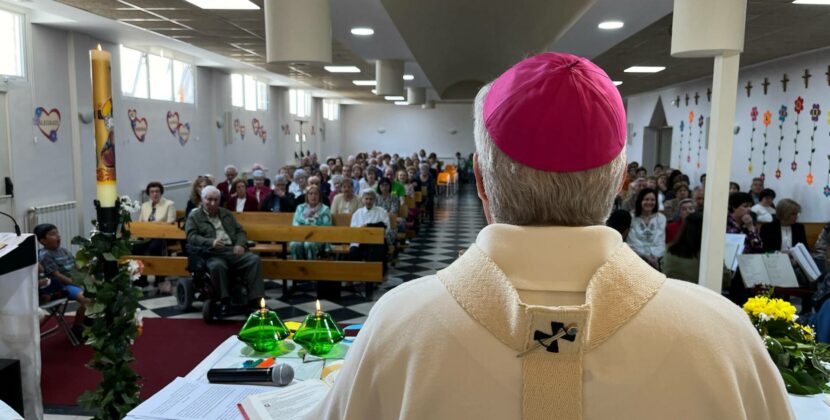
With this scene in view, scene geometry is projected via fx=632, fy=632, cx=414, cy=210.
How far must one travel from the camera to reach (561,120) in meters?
0.82

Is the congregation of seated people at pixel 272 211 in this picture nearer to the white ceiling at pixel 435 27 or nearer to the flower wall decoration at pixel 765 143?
the white ceiling at pixel 435 27

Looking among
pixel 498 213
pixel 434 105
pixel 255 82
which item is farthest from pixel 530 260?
pixel 434 105

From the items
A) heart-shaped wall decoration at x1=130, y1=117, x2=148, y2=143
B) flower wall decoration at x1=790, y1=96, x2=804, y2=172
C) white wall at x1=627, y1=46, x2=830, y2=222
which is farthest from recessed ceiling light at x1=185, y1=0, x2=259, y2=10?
flower wall decoration at x1=790, y1=96, x2=804, y2=172

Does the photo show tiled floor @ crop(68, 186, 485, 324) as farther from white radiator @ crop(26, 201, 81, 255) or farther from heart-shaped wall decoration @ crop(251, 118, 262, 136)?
heart-shaped wall decoration @ crop(251, 118, 262, 136)

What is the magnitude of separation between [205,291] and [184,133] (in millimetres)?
6573

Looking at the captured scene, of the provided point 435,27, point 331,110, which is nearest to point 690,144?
point 435,27

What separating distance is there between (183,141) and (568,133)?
1178 centimetres

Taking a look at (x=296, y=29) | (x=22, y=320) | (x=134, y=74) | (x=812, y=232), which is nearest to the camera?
(x=22, y=320)

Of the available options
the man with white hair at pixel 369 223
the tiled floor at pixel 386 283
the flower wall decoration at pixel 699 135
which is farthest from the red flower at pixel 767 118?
the man with white hair at pixel 369 223

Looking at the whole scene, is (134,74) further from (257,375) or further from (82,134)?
(257,375)

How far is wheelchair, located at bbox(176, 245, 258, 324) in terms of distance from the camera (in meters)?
5.84

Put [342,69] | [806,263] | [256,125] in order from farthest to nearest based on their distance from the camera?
[256,125] → [342,69] → [806,263]

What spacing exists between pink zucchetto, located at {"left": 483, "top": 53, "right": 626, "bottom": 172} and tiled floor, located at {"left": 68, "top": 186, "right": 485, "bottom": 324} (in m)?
5.03

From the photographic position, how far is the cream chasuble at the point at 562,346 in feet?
2.55
